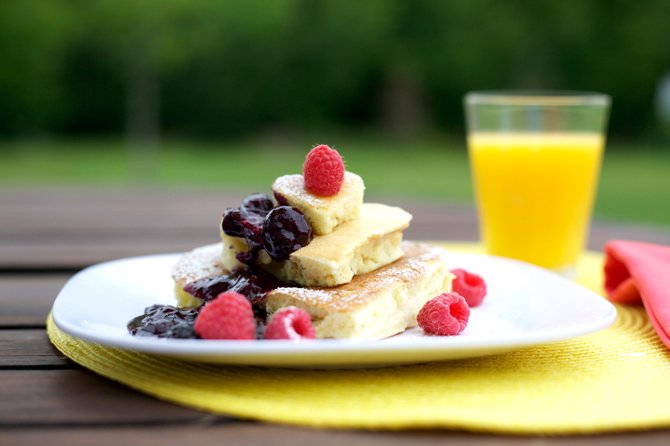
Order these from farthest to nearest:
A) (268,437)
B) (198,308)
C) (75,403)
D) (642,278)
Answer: (642,278), (198,308), (75,403), (268,437)

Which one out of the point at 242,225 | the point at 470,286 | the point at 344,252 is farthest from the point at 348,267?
the point at 470,286

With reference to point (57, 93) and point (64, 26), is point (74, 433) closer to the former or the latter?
point (64, 26)

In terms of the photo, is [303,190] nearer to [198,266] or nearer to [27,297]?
[198,266]

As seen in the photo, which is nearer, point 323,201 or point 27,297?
point 323,201

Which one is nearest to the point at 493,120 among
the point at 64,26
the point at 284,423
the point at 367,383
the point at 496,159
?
the point at 496,159

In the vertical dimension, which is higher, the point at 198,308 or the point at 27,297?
the point at 198,308

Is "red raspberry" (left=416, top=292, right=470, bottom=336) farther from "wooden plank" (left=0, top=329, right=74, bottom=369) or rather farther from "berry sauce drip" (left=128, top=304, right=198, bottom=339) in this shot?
"wooden plank" (left=0, top=329, right=74, bottom=369)
